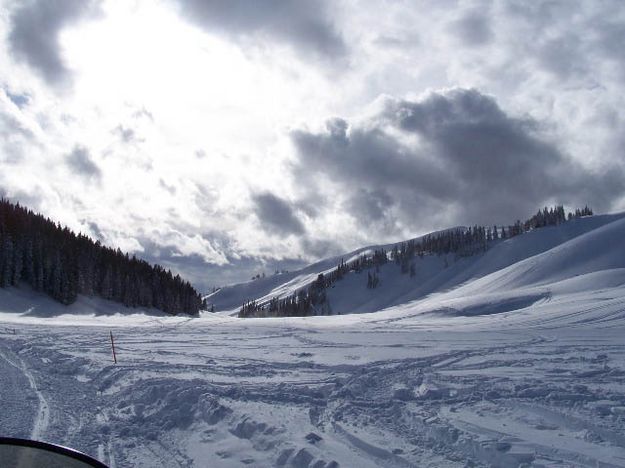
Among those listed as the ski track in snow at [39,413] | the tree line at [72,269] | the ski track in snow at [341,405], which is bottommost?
the ski track in snow at [341,405]

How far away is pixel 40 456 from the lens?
146 inches

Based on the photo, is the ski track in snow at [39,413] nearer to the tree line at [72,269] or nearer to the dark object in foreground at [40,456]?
the dark object in foreground at [40,456]

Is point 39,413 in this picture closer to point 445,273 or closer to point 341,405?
point 341,405

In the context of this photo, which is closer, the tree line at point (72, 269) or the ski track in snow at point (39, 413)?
the ski track in snow at point (39, 413)

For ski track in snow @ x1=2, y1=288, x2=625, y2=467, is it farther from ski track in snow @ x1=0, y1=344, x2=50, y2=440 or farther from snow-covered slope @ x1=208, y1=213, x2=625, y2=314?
snow-covered slope @ x1=208, y1=213, x2=625, y2=314

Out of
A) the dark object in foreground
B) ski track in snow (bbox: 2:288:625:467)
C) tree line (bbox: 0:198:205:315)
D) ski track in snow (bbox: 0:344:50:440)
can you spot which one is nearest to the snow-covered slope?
tree line (bbox: 0:198:205:315)

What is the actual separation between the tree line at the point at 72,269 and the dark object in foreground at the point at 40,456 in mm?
77029

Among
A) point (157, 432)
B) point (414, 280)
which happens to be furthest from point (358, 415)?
point (414, 280)

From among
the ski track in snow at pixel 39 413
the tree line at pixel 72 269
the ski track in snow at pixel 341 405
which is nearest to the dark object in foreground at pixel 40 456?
the ski track in snow at pixel 341 405

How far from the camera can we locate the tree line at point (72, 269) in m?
74.1

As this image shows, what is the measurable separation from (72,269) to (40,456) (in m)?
82.2

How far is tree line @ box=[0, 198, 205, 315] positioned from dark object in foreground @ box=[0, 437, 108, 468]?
77.0 m

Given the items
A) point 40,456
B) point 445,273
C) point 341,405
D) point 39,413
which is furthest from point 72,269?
point 445,273

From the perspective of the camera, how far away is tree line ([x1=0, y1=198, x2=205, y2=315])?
7412cm
